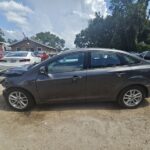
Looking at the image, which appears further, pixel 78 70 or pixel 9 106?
pixel 9 106

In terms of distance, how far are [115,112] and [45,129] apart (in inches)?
73.3

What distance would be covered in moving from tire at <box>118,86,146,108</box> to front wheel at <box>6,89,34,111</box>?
7.58 feet

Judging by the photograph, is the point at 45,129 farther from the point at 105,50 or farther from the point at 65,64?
the point at 105,50

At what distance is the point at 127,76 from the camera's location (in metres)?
5.70

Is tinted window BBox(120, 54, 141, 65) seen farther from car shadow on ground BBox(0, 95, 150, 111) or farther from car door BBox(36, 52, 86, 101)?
car shadow on ground BBox(0, 95, 150, 111)

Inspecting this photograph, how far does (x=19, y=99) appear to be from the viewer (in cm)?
588

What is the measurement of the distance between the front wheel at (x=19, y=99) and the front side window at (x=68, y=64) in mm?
890

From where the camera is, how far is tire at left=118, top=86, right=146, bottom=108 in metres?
5.85

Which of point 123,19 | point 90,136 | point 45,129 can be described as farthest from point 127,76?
point 123,19

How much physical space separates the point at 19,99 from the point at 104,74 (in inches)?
88.7

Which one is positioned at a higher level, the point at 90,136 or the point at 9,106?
the point at 9,106

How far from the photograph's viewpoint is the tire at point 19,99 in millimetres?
5812

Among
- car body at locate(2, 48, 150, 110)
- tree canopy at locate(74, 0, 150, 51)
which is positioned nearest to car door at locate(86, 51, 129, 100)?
car body at locate(2, 48, 150, 110)

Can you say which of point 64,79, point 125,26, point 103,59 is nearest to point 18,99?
point 64,79
